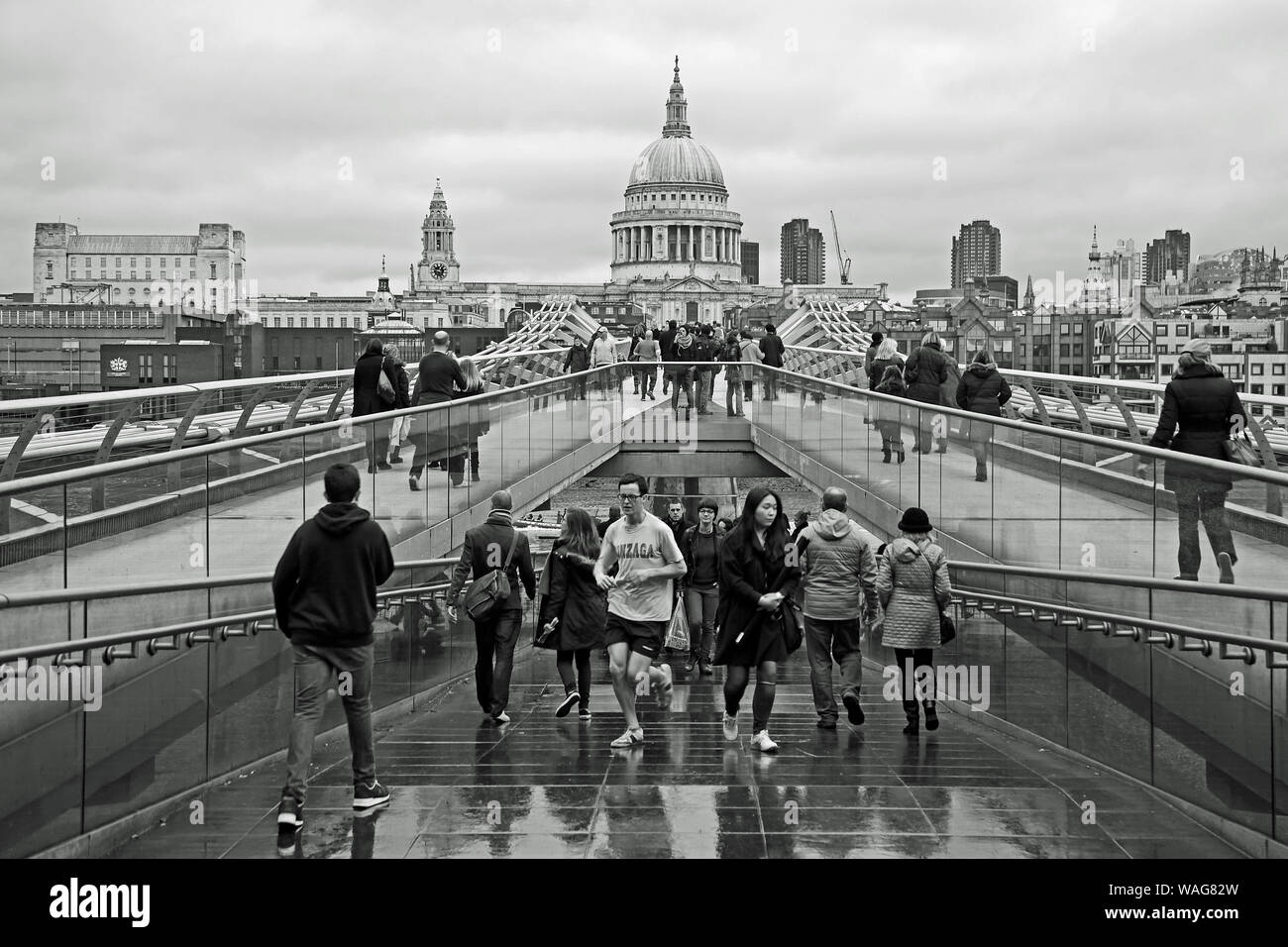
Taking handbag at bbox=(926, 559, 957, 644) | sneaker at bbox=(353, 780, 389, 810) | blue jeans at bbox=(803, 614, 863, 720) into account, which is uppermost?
handbag at bbox=(926, 559, 957, 644)

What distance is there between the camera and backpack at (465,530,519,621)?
10.7m

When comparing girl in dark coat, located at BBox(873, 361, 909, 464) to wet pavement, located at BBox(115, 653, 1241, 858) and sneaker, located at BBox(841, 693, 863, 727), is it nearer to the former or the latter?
wet pavement, located at BBox(115, 653, 1241, 858)

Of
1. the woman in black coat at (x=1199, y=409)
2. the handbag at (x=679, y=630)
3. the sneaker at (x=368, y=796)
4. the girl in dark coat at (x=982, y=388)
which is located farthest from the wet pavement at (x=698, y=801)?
the girl in dark coat at (x=982, y=388)

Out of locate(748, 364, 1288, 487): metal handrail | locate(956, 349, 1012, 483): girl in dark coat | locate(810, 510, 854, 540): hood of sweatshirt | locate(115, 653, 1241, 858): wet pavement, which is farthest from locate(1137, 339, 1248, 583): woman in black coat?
locate(956, 349, 1012, 483): girl in dark coat

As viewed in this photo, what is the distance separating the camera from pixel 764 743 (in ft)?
31.2

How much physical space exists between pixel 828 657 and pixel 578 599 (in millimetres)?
1681

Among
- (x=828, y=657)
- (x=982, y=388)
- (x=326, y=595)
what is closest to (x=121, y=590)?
(x=326, y=595)

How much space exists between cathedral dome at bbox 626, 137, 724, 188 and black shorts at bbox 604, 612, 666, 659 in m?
183

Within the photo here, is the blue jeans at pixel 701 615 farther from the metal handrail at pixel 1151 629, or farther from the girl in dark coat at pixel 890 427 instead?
the metal handrail at pixel 1151 629

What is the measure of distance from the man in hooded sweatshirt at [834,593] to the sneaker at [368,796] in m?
3.29

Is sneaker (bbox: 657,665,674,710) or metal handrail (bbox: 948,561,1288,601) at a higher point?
metal handrail (bbox: 948,561,1288,601)

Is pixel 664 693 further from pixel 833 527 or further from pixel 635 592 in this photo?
pixel 833 527

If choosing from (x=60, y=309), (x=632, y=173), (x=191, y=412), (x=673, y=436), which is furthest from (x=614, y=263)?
(x=191, y=412)

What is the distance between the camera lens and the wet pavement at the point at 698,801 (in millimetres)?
7223
